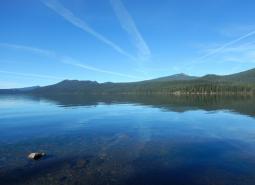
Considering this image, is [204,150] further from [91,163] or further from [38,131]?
[38,131]

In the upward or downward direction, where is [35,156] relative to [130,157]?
upward

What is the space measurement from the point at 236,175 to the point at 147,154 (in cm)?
1167

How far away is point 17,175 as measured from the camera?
91.2ft

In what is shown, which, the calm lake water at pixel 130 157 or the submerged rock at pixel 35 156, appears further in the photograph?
Answer: the submerged rock at pixel 35 156

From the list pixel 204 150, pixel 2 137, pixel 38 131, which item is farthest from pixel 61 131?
pixel 204 150

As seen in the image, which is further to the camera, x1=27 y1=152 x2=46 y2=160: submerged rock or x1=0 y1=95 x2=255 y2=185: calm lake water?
x1=27 y1=152 x2=46 y2=160: submerged rock

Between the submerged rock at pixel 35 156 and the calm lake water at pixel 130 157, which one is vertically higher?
the submerged rock at pixel 35 156

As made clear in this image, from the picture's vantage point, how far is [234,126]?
196 ft

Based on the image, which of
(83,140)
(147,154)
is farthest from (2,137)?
(147,154)

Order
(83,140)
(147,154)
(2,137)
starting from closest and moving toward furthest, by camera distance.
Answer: (147,154), (83,140), (2,137)

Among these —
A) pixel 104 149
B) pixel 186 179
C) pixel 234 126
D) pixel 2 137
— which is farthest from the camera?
pixel 234 126

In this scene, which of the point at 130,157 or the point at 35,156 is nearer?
the point at 35,156

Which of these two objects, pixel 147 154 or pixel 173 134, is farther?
pixel 173 134

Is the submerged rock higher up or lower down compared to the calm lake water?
higher up
